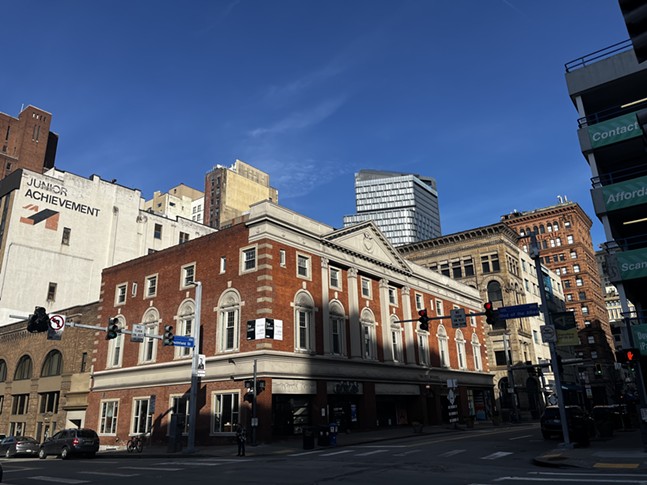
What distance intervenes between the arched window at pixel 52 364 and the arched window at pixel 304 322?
25.9m

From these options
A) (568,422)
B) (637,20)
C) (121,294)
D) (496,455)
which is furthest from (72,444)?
(637,20)

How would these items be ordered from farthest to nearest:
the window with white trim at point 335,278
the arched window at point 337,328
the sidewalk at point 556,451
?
the window with white trim at point 335,278, the arched window at point 337,328, the sidewalk at point 556,451

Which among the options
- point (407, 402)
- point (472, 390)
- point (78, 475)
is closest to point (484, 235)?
point (472, 390)

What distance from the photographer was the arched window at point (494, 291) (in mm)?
69188

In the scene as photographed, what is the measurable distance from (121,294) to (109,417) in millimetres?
10078

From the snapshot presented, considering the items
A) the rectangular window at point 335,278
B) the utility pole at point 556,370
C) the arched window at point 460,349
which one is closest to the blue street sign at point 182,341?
the rectangular window at point 335,278

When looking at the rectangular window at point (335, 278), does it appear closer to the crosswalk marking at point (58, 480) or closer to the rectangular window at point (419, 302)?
the rectangular window at point (419, 302)

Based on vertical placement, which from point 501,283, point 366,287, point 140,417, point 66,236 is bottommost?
point 140,417

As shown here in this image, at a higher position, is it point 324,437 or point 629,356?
point 629,356

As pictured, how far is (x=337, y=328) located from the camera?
39.4m

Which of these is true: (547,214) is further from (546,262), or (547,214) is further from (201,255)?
(201,255)

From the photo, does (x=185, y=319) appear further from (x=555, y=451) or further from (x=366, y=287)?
(x=555, y=451)

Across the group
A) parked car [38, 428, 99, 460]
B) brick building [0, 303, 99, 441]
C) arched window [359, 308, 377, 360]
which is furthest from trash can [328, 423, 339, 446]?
brick building [0, 303, 99, 441]

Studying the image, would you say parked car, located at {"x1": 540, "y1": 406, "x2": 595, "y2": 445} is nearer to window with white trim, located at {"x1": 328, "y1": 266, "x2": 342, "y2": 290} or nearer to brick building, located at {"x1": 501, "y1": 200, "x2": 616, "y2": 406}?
window with white trim, located at {"x1": 328, "y1": 266, "x2": 342, "y2": 290}
